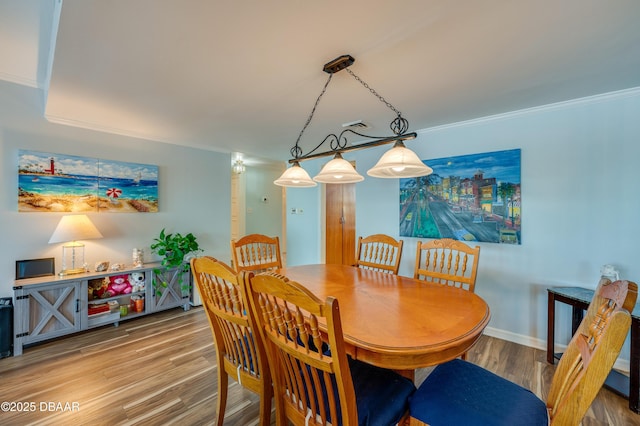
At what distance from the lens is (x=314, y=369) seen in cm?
97

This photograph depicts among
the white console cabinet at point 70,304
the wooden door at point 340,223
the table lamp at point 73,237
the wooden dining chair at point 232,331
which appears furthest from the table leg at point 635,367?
the table lamp at point 73,237

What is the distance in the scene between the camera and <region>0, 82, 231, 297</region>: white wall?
8.29ft

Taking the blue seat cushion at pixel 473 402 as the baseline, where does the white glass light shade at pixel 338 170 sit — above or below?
above

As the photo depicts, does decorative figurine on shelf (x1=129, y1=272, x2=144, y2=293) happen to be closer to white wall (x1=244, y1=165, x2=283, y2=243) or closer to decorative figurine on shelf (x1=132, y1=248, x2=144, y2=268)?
decorative figurine on shelf (x1=132, y1=248, x2=144, y2=268)

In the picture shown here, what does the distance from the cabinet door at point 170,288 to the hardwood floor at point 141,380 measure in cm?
44

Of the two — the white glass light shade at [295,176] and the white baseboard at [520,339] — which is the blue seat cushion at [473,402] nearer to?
the white glass light shade at [295,176]

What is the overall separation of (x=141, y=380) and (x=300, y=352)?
187cm

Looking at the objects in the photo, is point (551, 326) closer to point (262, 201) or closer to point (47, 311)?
point (47, 311)

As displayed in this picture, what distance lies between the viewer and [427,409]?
110cm

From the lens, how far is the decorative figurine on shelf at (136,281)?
310 cm

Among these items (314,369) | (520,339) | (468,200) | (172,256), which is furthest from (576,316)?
(172,256)

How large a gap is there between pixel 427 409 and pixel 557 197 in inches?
95.4

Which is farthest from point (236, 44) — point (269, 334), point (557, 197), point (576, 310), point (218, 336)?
point (576, 310)

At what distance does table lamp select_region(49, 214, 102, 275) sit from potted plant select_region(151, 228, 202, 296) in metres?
0.67
